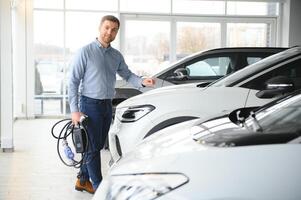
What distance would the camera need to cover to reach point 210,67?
26.1ft

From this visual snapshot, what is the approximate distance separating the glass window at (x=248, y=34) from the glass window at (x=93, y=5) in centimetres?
353

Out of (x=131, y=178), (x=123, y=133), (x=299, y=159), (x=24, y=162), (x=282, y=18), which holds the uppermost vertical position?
(x=282, y=18)

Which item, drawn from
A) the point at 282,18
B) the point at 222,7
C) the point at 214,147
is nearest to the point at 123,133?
the point at 214,147

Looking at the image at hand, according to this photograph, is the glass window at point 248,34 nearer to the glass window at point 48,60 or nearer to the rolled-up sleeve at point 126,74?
the glass window at point 48,60

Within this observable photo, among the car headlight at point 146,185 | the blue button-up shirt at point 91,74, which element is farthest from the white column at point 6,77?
the car headlight at point 146,185

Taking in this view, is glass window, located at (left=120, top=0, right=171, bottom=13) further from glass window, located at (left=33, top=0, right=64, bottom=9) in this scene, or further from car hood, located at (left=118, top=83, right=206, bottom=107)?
car hood, located at (left=118, top=83, right=206, bottom=107)

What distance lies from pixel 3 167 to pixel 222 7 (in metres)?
9.32

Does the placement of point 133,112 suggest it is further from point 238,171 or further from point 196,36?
point 196,36

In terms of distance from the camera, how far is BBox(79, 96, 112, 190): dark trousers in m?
4.82

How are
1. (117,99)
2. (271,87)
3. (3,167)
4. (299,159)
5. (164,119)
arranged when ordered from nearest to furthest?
(299,159) → (271,87) → (164,119) → (3,167) → (117,99)

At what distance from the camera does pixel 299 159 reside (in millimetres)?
1936

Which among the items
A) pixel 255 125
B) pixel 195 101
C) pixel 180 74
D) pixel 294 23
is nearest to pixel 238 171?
pixel 255 125

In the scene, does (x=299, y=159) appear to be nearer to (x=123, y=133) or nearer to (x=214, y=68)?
(x=123, y=133)

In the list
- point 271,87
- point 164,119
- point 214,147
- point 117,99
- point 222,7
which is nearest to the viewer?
point 214,147
